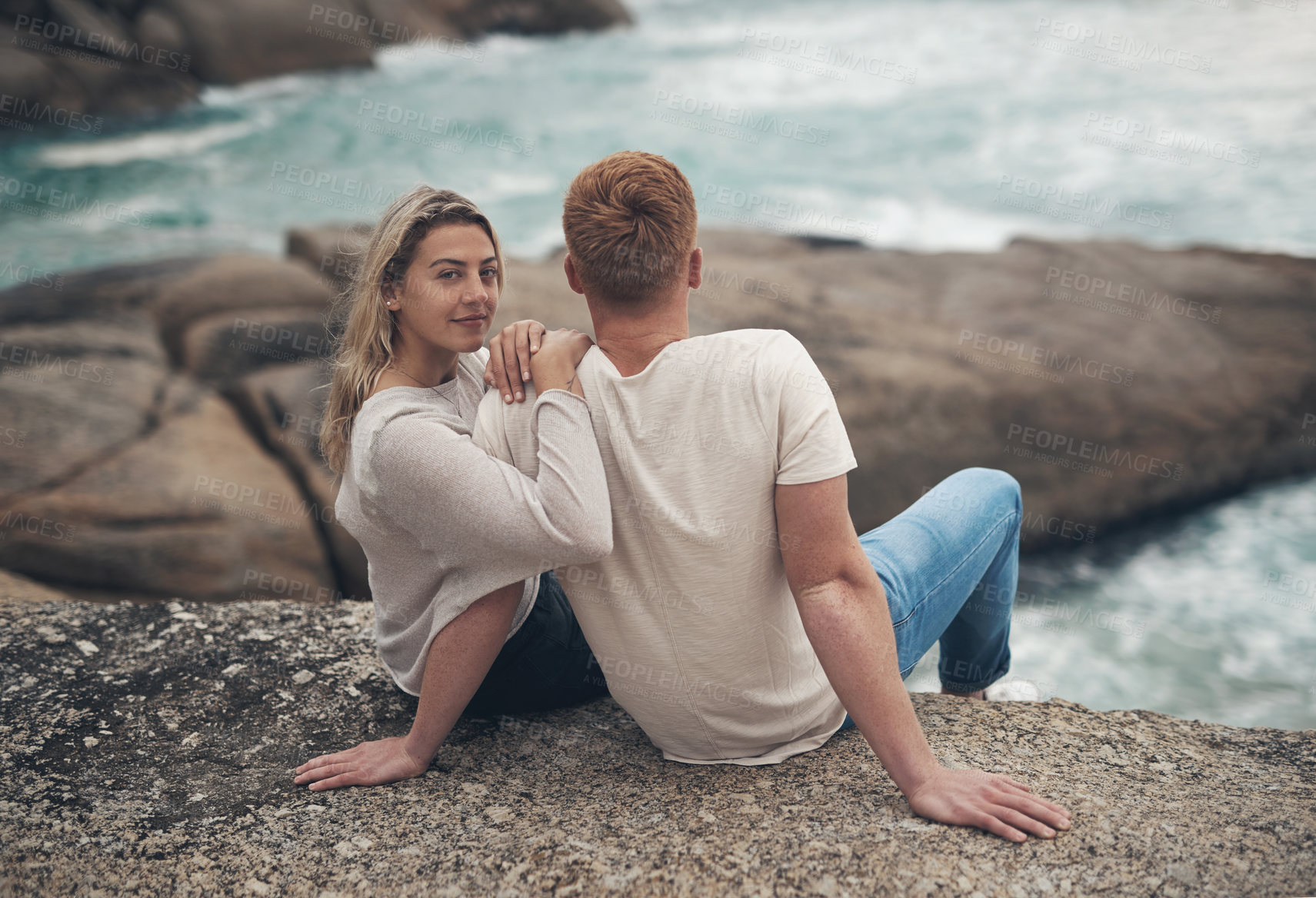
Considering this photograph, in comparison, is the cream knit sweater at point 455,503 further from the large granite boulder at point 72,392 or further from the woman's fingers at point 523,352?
the large granite boulder at point 72,392

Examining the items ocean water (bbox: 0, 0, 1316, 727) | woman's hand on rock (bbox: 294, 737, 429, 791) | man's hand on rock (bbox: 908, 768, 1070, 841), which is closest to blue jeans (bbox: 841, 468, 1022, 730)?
man's hand on rock (bbox: 908, 768, 1070, 841)

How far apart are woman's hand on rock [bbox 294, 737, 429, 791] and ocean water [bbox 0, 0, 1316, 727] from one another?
411 centimetres

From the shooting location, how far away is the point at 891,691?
185cm

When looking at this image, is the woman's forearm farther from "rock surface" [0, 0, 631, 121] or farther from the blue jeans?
"rock surface" [0, 0, 631, 121]

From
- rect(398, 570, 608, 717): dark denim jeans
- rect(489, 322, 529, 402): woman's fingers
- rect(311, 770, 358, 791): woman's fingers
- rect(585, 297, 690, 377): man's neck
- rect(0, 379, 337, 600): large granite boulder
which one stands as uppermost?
rect(585, 297, 690, 377): man's neck

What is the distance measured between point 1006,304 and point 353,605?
4884mm

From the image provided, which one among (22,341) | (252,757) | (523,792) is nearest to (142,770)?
(252,757)

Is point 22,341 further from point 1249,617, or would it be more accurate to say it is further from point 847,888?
point 1249,617

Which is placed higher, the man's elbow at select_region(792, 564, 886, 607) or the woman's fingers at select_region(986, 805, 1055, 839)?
the man's elbow at select_region(792, 564, 886, 607)

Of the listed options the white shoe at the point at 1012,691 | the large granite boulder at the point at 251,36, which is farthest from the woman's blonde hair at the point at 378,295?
the large granite boulder at the point at 251,36

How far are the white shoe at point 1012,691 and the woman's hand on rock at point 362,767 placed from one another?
1.77 metres

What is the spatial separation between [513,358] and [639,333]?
0.27m

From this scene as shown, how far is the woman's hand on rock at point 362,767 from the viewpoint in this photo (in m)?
2.13

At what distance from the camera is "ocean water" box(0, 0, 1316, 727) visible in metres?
5.97
